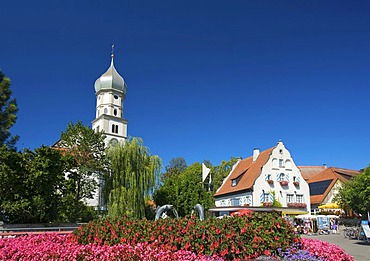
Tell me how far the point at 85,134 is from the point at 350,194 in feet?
70.4

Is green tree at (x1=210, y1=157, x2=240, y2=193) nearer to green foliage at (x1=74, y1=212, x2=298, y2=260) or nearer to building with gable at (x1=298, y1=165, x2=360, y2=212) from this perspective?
building with gable at (x1=298, y1=165, x2=360, y2=212)

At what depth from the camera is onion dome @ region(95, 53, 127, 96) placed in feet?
193

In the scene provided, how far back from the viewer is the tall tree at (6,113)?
2316cm

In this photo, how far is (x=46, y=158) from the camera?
69.9 feet

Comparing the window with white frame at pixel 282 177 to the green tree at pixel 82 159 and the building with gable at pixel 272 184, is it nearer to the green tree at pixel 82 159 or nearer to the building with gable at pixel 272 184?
the building with gable at pixel 272 184

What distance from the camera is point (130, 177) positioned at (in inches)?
955

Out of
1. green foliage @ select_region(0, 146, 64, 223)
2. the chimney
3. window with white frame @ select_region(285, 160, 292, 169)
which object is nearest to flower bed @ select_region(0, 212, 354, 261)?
green foliage @ select_region(0, 146, 64, 223)

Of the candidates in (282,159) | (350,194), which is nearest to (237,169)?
(282,159)

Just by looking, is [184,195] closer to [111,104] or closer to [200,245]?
[200,245]

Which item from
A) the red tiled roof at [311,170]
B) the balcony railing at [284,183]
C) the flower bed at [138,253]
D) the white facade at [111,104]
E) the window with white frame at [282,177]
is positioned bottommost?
the flower bed at [138,253]

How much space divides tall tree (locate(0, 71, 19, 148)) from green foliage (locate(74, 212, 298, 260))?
1825cm

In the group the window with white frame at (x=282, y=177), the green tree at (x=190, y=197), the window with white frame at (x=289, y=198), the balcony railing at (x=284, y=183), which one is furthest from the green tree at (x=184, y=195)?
the window with white frame at (x=289, y=198)

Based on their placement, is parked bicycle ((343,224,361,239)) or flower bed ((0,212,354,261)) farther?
parked bicycle ((343,224,361,239))

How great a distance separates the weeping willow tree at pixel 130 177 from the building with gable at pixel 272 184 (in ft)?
49.5
